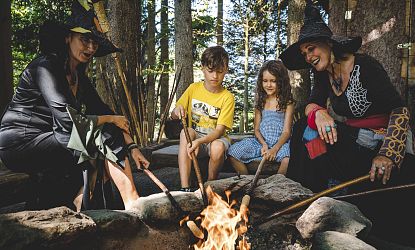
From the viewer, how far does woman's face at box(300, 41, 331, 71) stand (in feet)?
8.69

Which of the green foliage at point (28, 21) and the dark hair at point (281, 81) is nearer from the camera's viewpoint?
the dark hair at point (281, 81)

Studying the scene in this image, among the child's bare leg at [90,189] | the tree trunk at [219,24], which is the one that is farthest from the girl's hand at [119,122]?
the tree trunk at [219,24]

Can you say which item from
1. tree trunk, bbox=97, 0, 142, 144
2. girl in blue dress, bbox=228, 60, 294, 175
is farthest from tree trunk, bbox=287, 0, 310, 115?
girl in blue dress, bbox=228, 60, 294, 175

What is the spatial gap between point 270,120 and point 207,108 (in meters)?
0.69

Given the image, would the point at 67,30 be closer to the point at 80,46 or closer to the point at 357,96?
the point at 80,46

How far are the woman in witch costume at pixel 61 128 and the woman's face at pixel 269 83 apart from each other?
160 cm

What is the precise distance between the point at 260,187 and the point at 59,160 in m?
1.49

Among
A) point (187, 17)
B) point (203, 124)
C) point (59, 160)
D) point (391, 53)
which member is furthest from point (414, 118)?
point (187, 17)

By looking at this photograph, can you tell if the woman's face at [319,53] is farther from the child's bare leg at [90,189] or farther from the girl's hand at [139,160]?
the child's bare leg at [90,189]

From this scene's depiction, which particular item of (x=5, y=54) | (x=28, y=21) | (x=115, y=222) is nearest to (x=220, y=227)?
(x=115, y=222)

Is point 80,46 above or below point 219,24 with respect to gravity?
below

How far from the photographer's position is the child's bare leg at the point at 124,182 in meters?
2.39

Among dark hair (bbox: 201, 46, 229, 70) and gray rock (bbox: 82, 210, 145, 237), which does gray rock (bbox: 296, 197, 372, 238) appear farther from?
dark hair (bbox: 201, 46, 229, 70)

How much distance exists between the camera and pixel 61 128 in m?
2.42
